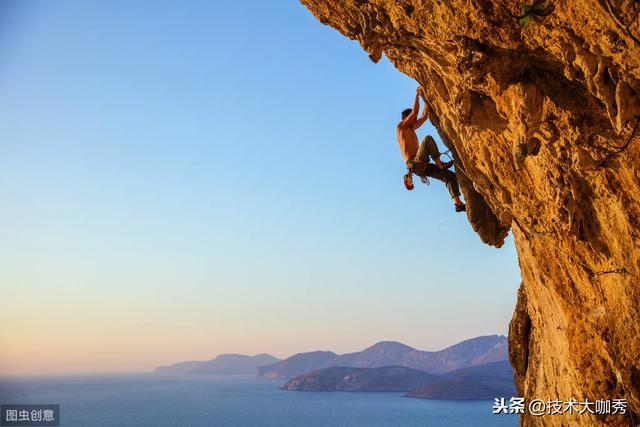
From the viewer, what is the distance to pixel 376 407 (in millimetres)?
106125

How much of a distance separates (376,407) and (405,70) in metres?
109

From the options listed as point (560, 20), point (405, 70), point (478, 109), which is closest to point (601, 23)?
point (560, 20)

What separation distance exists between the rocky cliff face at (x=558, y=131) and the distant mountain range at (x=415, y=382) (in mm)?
126537

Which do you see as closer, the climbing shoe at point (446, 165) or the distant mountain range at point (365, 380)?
the climbing shoe at point (446, 165)

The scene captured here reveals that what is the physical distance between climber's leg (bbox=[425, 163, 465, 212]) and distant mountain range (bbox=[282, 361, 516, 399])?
125222 mm

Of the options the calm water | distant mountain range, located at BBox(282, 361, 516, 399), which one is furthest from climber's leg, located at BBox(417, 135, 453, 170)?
distant mountain range, located at BBox(282, 361, 516, 399)

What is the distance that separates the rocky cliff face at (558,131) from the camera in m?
4.23

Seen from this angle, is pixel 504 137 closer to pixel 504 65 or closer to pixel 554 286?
pixel 504 65

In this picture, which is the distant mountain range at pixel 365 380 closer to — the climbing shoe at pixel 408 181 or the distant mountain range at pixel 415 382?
the distant mountain range at pixel 415 382

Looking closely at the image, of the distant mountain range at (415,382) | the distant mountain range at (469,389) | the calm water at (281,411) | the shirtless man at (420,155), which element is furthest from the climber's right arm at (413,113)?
the distant mountain range at (415,382)

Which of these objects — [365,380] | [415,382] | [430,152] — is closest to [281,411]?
[365,380]

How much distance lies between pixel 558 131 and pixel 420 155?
3.57 meters

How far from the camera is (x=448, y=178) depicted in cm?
888

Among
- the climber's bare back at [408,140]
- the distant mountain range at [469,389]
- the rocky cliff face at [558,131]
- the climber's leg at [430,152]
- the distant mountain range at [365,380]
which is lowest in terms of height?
the distant mountain range at [469,389]
